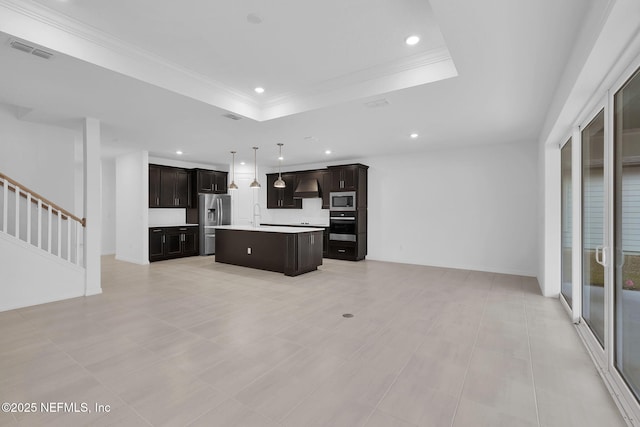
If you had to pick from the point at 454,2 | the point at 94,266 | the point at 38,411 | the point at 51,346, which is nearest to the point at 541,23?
the point at 454,2

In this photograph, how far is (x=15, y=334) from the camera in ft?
9.84

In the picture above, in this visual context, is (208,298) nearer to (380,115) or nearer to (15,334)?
(15,334)

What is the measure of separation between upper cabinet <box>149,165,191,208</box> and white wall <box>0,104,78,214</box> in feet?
7.21

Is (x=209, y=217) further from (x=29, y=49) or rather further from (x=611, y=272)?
(x=611, y=272)

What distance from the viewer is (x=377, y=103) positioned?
3812 mm

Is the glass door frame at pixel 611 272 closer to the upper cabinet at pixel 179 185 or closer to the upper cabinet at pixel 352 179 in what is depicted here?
the upper cabinet at pixel 352 179

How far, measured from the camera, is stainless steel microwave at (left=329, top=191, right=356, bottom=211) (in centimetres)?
742

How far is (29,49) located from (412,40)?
3546 millimetres

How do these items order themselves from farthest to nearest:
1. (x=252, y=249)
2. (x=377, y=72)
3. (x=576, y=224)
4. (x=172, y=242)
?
(x=172, y=242) → (x=252, y=249) → (x=377, y=72) → (x=576, y=224)

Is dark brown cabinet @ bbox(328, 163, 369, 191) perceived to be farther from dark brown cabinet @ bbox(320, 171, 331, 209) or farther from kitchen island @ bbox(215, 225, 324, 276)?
kitchen island @ bbox(215, 225, 324, 276)

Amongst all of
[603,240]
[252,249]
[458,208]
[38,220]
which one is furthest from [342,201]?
[38,220]

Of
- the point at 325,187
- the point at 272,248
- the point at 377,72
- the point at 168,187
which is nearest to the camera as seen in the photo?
the point at 377,72

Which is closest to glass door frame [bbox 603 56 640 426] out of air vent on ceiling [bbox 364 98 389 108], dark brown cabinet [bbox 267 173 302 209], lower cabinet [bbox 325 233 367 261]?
air vent on ceiling [bbox 364 98 389 108]

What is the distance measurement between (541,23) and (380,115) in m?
2.25
